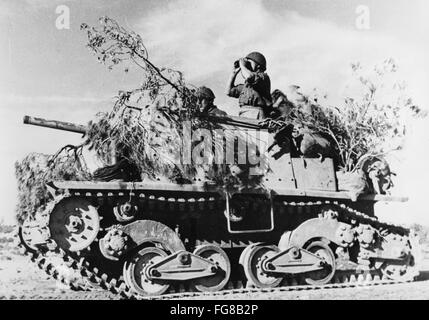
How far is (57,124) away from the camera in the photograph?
42.7ft

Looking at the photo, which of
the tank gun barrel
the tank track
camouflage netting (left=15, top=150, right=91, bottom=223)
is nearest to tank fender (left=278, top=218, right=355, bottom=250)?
the tank track

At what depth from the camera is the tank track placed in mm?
12195

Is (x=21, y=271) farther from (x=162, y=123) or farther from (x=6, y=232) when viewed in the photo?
(x=162, y=123)

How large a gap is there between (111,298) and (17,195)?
284cm

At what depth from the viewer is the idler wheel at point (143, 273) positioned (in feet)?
40.9

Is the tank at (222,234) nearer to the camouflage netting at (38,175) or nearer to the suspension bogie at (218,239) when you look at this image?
the suspension bogie at (218,239)

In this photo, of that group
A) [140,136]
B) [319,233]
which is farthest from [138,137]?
[319,233]

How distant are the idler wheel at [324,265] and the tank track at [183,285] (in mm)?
180

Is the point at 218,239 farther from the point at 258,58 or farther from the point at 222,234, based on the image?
the point at 258,58

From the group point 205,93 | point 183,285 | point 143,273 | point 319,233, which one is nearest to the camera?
point 143,273

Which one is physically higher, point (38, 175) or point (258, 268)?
point (38, 175)

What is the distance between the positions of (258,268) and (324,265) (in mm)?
1519

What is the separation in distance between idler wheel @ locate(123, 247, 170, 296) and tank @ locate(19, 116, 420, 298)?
0.02 metres

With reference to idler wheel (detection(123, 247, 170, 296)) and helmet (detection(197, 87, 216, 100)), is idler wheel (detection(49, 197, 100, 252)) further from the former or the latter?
helmet (detection(197, 87, 216, 100))
